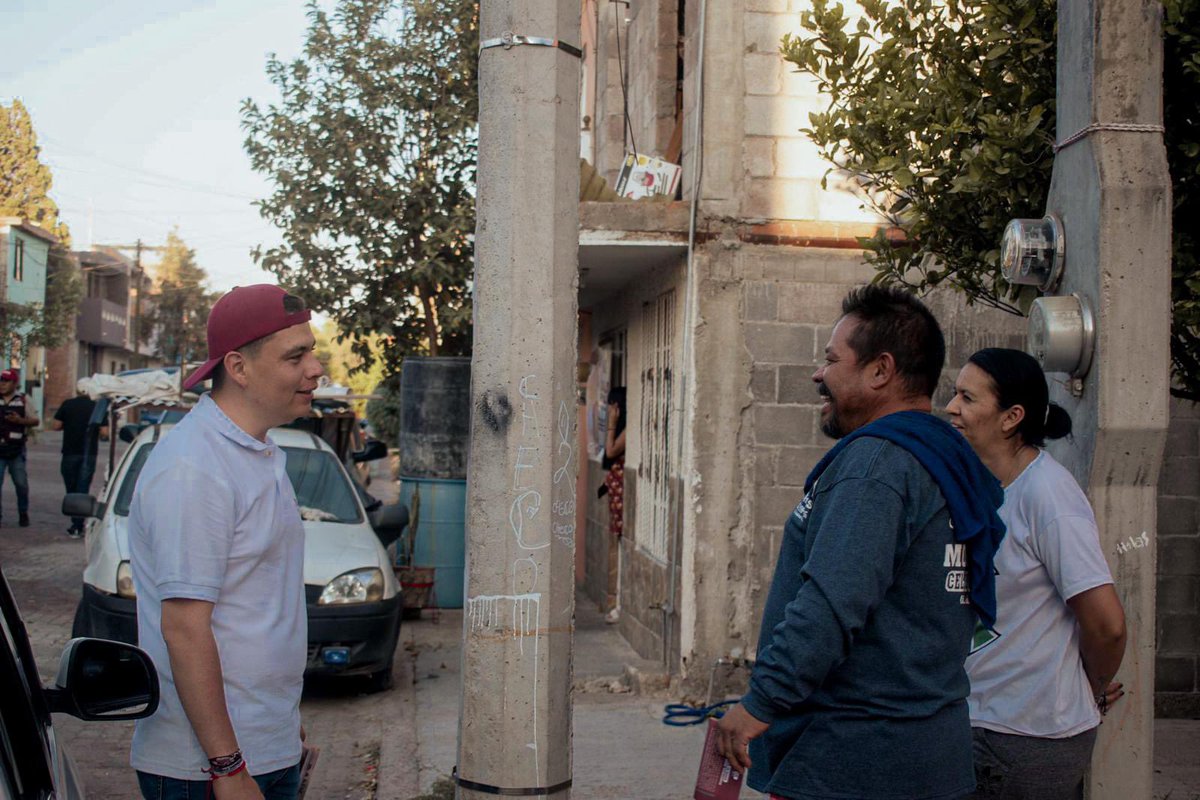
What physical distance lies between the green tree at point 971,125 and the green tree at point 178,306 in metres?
56.6

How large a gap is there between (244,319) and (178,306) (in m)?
60.9

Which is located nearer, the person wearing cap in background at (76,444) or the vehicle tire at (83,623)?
the vehicle tire at (83,623)

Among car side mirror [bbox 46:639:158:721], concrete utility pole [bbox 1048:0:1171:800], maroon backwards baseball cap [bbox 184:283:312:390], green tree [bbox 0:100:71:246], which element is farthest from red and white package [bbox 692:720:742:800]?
green tree [bbox 0:100:71:246]

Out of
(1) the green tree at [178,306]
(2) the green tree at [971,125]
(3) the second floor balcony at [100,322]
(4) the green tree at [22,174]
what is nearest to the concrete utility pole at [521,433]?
(2) the green tree at [971,125]

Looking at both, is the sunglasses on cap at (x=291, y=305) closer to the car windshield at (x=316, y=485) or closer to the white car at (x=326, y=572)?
the white car at (x=326, y=572)

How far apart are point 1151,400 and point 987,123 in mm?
1532

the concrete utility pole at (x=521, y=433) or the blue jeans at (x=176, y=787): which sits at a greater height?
the concrete utility pole at (x=521, y=433)

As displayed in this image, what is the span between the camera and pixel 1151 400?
13.4ft

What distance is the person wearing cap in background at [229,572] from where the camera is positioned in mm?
2461

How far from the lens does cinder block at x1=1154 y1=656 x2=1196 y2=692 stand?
7.56 metres

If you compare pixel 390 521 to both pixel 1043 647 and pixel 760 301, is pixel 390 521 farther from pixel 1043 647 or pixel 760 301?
pixel 1043 647

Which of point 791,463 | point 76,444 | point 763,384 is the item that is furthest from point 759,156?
point 76,444

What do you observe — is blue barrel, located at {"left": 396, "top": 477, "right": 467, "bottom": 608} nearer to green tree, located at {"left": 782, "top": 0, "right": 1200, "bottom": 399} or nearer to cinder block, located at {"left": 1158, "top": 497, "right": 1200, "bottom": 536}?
green tree, located at {"left": 782, "top": 0, "right": 1200, "bottom": 399}

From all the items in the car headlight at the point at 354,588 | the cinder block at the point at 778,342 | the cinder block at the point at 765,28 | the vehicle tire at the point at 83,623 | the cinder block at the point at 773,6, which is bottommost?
the vehicle tire at the point at 83,623
